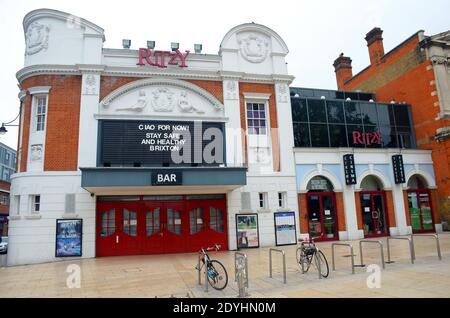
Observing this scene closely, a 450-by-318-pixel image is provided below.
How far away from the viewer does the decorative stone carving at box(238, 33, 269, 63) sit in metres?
17.8

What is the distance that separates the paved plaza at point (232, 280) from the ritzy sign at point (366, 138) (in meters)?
8.12

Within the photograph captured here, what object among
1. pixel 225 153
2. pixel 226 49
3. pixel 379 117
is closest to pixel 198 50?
pixel 226 49

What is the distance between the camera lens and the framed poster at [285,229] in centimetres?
1599

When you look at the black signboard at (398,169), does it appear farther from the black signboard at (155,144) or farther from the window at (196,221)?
the window at (196,221)

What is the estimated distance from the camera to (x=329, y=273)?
29.4 ft

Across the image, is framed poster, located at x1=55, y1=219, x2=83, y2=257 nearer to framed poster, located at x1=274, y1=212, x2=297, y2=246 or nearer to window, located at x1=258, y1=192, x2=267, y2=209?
window, located at x1=258, y1=192, x2=267, y2=209

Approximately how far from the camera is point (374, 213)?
1802cm

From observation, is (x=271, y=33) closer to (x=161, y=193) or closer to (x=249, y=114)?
(x=249, y=114)

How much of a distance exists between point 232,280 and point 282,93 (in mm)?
11938

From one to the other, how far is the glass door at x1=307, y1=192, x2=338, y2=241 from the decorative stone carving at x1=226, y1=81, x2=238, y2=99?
6775mm

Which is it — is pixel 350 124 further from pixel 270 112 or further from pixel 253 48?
pixel 253 48

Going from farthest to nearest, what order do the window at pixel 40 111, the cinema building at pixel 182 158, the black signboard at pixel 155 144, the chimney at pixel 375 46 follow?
1. the chimney at pixel 375 46
2. the window at pixel 40 111
3. the black signboard at pixel 155 144
4. the cinema building at pixel 182 158

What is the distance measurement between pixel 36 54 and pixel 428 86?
22.6 m

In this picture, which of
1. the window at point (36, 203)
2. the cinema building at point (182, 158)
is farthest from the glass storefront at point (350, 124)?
the window at point (36, 203)
